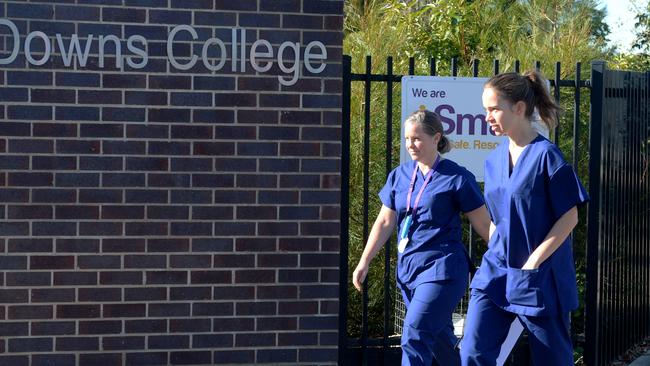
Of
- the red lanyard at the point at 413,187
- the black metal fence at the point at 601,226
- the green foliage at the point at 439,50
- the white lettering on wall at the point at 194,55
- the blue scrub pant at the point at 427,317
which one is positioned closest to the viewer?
the blue scrub pant at the point at 427,317

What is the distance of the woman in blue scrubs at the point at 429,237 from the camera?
5121 millimetres

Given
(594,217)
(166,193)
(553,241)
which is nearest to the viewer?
(553,241)

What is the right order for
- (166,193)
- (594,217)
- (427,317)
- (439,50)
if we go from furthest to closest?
(439,50)
(594,217)
(166,193)
(427,317)

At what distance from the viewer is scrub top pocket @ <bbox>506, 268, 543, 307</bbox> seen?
4.28m

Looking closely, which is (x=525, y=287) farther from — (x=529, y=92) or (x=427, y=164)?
(x=427, y=164)

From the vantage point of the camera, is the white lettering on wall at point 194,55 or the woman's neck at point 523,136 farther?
the white lettering on wall at point 194,55

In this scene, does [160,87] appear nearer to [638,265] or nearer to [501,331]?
[501,331]

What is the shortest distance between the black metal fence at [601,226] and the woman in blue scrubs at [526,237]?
1601mm

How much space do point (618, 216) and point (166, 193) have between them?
314 cm

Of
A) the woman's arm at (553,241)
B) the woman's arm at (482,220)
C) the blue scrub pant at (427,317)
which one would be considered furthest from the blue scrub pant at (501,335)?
the woman's arm at (482,220)

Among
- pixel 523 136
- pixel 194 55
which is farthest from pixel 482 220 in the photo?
pixel 194 55

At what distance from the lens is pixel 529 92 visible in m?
4.46

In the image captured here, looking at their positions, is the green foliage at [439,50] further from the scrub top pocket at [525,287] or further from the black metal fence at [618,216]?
the scrub top pocket at [525,287]

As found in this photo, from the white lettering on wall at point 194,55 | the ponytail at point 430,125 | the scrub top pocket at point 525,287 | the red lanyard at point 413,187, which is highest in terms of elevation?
the white lettering on wall at point 194,55
